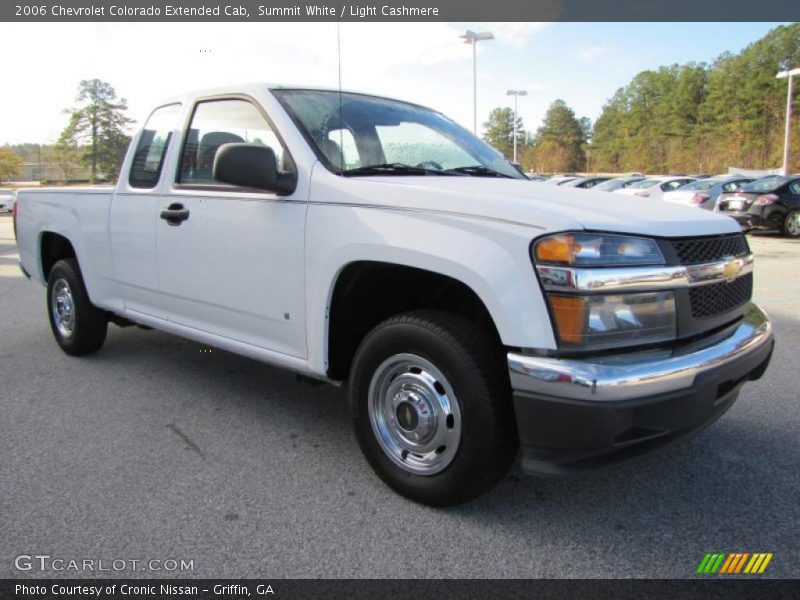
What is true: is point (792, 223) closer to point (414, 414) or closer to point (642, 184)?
point (642, 184)

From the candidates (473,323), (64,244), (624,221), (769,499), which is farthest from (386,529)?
(64,244)

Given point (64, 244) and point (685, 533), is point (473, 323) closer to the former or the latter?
point (685, 533)

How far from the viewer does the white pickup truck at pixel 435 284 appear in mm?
2195

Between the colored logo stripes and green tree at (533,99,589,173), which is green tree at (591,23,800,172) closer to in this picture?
green tree at (533,99,589,173)

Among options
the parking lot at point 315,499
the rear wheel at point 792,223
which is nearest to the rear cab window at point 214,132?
the parking lot at point 315,499

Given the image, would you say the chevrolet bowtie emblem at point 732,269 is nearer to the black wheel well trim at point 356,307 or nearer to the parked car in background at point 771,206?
the black wheel well trim at point 356,307

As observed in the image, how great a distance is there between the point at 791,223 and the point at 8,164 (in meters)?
64.5

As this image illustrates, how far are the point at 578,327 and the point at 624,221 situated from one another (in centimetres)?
46

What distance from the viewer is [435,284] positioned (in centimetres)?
288

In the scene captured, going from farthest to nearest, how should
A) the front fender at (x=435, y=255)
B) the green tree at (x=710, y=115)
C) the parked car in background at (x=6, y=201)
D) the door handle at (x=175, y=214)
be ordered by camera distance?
the green tree at (x=710, y=115) → the parked car in background at (x=6, y=201) → the door handle at (x=175, y=214) → the front fender at (x=435, y=255)

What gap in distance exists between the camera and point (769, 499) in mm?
2748

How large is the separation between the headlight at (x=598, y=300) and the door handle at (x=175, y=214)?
7.25ft

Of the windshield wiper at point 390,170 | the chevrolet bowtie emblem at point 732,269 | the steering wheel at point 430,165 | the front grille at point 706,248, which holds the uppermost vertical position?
the steering wheel at point 430,165

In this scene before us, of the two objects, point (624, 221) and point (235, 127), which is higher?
point (235, 127)
